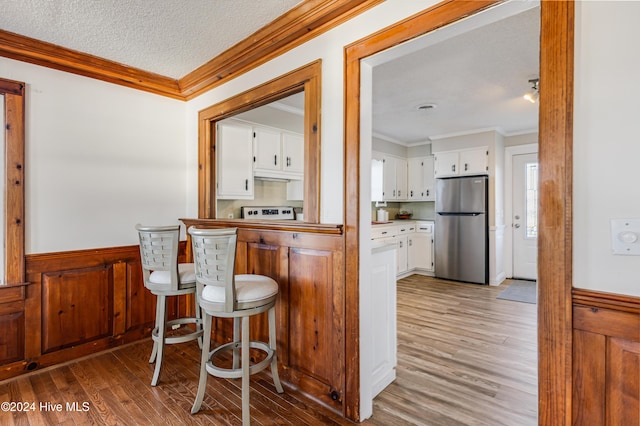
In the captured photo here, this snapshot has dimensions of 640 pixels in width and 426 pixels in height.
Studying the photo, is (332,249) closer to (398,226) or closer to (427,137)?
(398,226)

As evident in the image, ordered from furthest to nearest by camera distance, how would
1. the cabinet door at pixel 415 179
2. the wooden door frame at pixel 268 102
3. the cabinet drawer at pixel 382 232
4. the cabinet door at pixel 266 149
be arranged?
the cabinet door at pixel 415 179
the cabinet drawer at pixel 382 232
the cabinet door at pixel 266 149
the wooden door frame at pixel 268 102

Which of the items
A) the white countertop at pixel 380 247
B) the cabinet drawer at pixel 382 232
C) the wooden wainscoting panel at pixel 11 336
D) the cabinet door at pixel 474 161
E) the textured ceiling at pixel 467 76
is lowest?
the wooden wainscoting panel at pixel 11 336

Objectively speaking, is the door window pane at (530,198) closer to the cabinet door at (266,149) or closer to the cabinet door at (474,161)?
the cabinet door at (474,161)

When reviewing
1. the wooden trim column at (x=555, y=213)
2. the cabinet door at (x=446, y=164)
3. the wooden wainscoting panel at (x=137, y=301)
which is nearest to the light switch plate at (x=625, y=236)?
the wooden trim column at (x=555, y=213)

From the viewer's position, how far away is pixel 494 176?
4.98 meters

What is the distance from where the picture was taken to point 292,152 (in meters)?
3.95

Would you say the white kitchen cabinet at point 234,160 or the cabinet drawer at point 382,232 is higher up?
the white kitchen cabinet at point 234,160

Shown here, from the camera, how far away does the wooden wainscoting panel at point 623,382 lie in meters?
1.07

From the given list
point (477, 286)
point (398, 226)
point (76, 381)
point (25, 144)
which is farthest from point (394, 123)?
point (76, 381)

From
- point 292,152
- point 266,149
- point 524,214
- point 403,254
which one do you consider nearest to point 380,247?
point 266,149

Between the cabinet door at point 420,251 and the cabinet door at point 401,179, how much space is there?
2.65ft

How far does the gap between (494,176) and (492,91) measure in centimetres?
196

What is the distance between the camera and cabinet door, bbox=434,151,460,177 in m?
5.31

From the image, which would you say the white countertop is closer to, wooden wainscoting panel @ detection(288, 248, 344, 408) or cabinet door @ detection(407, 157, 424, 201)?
wooden wainscoting panel @ detection(288, 248, 344, 408)
